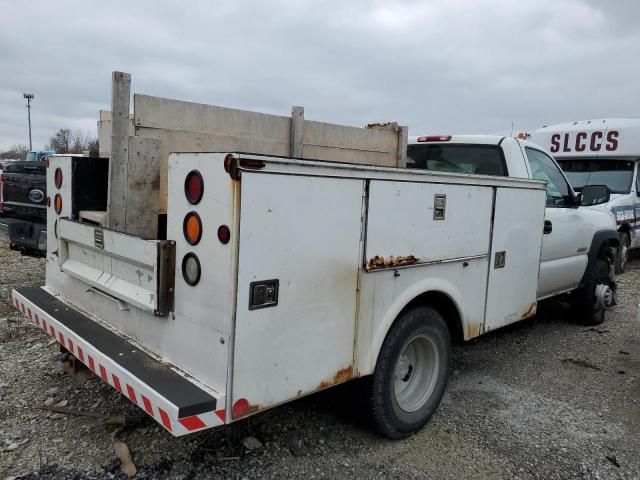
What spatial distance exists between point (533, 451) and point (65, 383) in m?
3.30

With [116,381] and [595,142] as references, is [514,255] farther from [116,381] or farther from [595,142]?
[595,142]

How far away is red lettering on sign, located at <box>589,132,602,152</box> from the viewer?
9.53 metres

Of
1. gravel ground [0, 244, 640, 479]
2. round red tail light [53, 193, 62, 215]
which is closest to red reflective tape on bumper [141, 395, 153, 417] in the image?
gravel ground [0, 244, 640, 479]

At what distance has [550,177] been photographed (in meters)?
5.23

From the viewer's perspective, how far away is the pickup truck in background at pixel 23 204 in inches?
249

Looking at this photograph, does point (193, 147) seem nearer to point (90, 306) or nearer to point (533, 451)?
point (90, 306)

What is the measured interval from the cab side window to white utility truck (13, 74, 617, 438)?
2.56ft

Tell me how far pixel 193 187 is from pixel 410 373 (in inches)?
78.2

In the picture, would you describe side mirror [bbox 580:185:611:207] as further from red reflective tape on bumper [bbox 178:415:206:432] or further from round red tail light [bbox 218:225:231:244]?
red reflective tape on bumper [bbox 178:415:206:432]

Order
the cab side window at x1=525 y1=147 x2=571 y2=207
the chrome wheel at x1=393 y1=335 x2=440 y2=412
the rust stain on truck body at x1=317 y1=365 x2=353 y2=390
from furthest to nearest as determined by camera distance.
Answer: the cab side window at x1=525 y1=147 x2=571 y2=207, the chrome wheel at x1=393 y1=335 x2=440 y2=412, the rust stain on truck body at x1=317 y1=365 x2=353 y2=390

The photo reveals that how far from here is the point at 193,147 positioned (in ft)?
11.4

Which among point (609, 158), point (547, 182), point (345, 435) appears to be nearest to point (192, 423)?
point (345, 435)

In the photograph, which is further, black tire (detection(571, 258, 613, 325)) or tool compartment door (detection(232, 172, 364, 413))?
black tire (detection(571, 258, 613, 325))

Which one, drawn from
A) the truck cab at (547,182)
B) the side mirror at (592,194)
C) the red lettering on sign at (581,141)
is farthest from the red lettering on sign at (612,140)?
the side mirror at (592,194)
